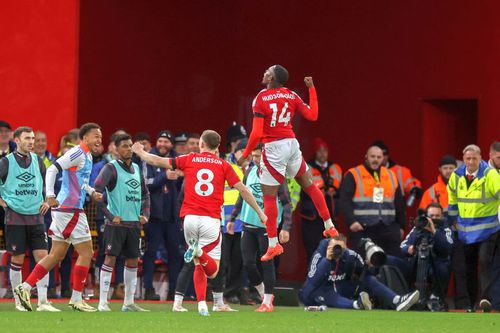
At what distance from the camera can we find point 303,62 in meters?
22.1

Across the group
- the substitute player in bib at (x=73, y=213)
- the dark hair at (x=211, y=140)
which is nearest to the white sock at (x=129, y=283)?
the substitute player in bib at (x=73, y=213)

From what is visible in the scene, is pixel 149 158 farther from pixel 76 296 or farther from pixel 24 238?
pixel 24 238

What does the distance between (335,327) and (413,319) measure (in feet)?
5.95

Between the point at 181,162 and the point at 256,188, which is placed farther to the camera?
the point at 256,188

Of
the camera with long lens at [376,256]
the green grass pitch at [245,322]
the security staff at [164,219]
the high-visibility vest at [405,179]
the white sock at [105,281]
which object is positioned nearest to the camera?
the green grass pitch at [245,322]

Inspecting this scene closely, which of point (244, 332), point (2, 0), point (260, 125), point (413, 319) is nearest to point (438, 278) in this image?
point (413, 319)

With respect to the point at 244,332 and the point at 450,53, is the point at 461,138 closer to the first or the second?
the point at 450,53

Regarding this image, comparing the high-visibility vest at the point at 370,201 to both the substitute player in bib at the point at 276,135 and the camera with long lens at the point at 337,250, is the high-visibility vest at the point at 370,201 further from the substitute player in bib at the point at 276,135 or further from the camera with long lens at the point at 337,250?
the substitute player in bib at the point at 276,135

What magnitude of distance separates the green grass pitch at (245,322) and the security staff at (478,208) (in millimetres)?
1608

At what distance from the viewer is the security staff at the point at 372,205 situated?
18375mm

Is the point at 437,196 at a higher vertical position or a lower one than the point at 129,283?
higher

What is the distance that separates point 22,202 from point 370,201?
5.30 meters

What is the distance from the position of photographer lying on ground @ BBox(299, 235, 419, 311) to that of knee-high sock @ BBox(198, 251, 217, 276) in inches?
112

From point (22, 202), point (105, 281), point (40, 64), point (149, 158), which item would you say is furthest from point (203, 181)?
point (40, 64)
